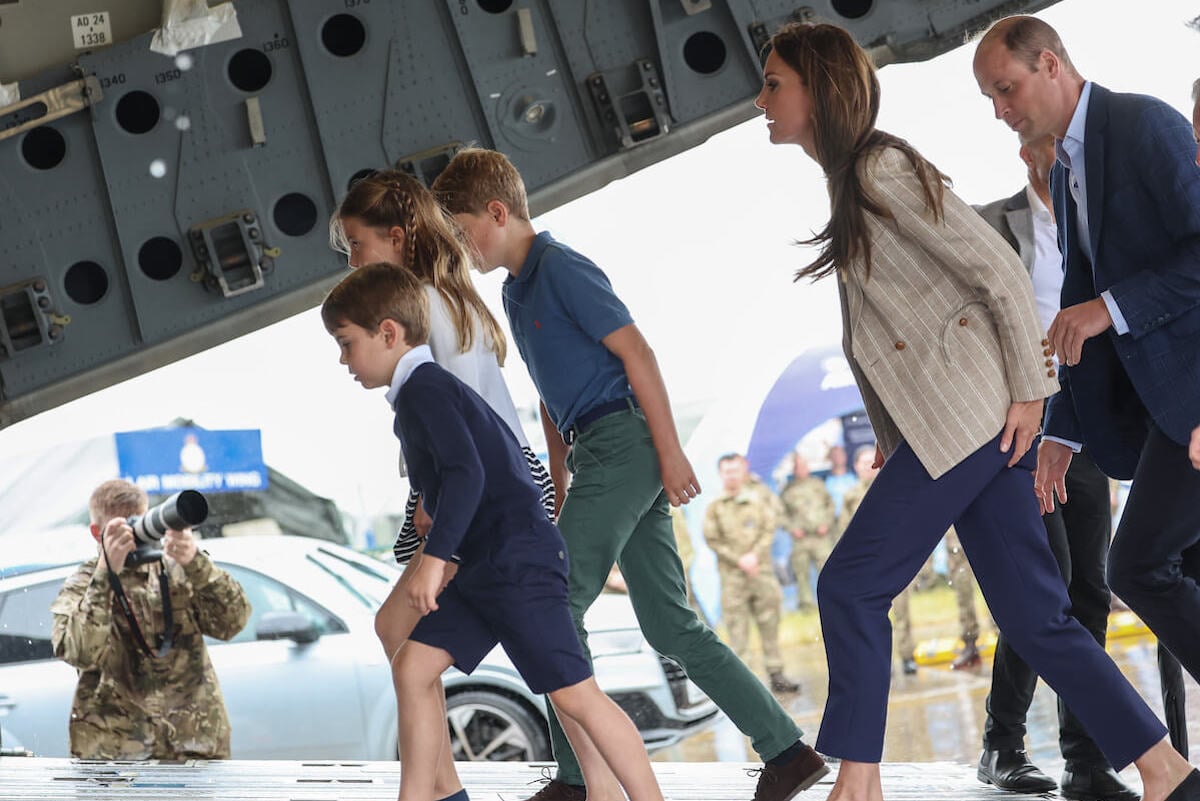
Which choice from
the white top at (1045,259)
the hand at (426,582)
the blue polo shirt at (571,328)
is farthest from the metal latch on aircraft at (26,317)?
the white top at (1045,259)

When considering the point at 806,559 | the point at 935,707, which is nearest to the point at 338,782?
the point at 806,559

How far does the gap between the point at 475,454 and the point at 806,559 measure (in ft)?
17.7

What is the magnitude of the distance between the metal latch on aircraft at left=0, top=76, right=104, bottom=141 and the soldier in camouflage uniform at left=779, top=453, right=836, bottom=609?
14.2ft

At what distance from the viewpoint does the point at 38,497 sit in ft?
20.6

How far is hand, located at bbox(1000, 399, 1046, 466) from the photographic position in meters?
1.84

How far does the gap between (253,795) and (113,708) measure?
4.22 ft

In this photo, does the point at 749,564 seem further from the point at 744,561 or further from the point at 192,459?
the point at 192,459

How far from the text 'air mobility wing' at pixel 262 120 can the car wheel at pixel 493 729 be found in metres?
1.61

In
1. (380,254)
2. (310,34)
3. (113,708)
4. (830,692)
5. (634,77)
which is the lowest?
(830,692)

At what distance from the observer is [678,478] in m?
2.14

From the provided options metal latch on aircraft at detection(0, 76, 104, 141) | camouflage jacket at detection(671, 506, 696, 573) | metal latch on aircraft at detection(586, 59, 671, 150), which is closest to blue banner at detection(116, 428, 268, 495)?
camouflage jacket at detection(671, 506, 696, 573)

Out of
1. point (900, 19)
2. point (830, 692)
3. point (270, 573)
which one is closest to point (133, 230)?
point (270, 573)

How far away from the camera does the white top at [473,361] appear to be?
7.04ft

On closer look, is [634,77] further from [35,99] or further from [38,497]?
[38,497]
